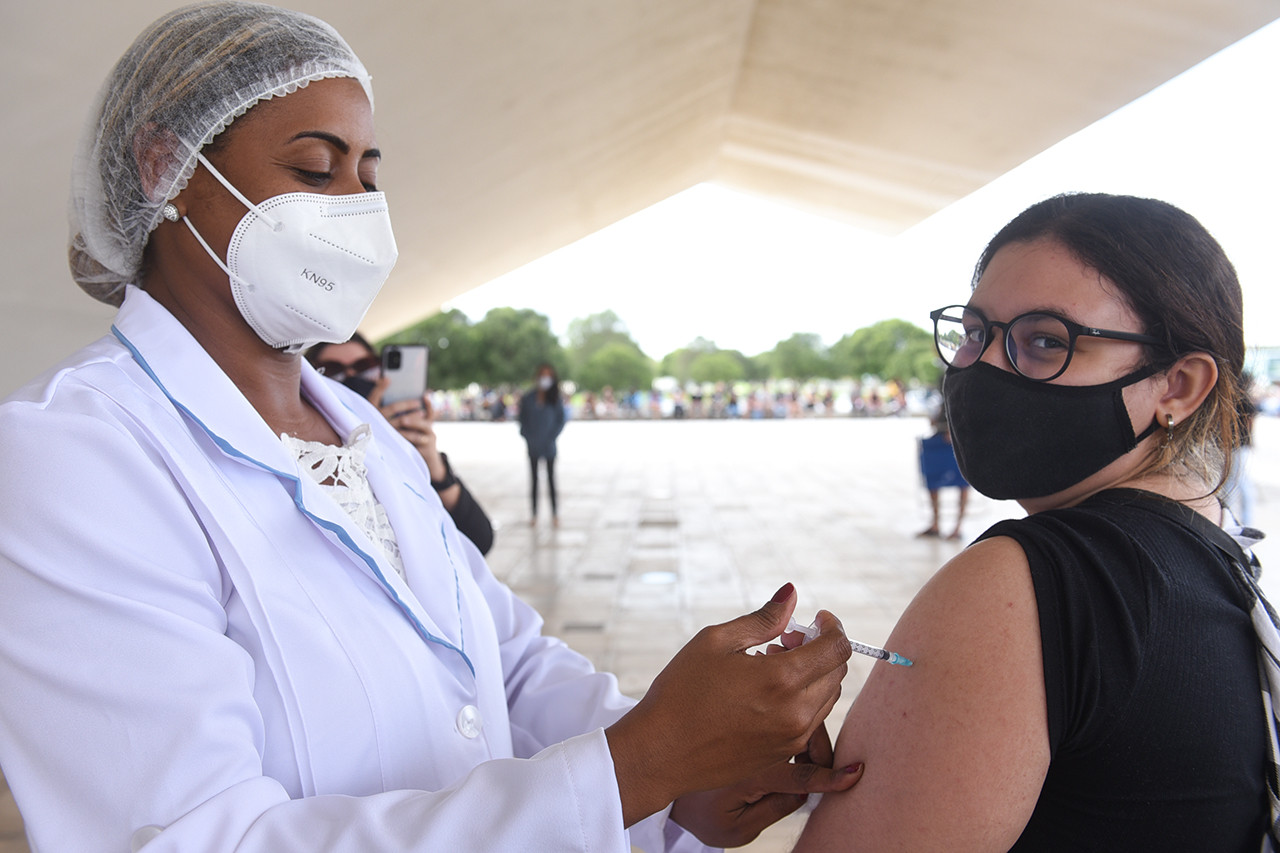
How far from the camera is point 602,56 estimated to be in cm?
704

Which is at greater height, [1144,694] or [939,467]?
[1144,694]

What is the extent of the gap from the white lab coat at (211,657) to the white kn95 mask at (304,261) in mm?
133

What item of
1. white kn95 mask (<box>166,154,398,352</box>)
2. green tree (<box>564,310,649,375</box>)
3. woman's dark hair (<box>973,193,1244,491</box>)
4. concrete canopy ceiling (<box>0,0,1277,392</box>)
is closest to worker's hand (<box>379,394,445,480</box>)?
white kn95 mask (<box>166,154,398,352</box>)

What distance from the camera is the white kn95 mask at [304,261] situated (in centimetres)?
114

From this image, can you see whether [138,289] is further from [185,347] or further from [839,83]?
[839,83]

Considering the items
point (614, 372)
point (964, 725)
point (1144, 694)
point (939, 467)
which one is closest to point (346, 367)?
point (964, 725)

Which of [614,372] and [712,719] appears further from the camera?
[614,372]

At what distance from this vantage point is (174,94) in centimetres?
108

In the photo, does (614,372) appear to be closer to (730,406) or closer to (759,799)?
(730,406)

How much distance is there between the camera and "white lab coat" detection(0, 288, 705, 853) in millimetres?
764

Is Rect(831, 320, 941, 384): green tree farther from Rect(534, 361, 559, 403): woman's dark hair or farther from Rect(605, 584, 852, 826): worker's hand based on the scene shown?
Rect(605, 584, 852, 826): worker's hand

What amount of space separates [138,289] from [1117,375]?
54.1 inches

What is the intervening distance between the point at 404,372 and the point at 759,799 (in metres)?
1.97

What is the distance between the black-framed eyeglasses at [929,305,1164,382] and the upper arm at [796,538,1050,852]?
11.8 inches
